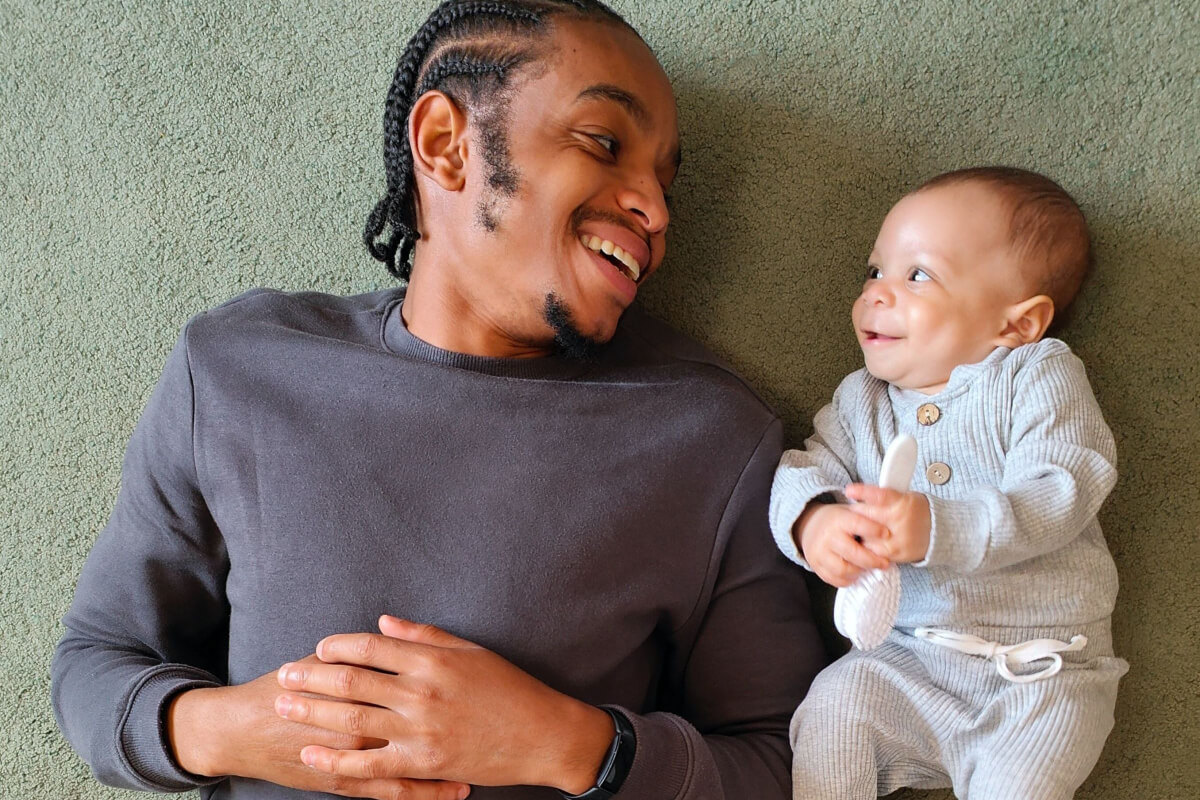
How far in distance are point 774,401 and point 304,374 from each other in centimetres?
64

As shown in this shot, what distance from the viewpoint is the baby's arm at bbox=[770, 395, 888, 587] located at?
1.01 meters

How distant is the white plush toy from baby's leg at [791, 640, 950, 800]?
11cm

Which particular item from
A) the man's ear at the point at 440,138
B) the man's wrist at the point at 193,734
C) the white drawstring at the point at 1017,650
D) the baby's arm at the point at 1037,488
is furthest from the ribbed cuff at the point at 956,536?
the man's wrist at the point at 193,734

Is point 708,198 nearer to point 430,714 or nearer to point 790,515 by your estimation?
point 790,515

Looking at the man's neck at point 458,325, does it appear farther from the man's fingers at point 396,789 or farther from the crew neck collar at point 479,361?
the man's fingers at point 396,789

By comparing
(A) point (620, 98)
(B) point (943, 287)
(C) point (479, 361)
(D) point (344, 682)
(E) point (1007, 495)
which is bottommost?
(D) point (344, 682)

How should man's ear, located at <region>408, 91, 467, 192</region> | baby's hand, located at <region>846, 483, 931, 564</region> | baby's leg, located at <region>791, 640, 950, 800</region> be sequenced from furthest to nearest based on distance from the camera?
1. man's ear, located at <region>408, 91, 467, 192</region>
2. baby's leg, located at <region>791, 640, 950, 800</region>
3. baby's hand, located at <region>846, 483, 931, 564</region>

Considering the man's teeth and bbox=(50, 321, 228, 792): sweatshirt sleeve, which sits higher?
the man's teeth

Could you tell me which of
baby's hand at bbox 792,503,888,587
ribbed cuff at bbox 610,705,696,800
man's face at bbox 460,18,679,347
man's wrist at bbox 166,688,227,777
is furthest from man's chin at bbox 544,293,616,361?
man's wrist at bbox 166,688,227,777

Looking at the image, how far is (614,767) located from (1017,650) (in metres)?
0.47

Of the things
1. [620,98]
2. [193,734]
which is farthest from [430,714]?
[620,98]

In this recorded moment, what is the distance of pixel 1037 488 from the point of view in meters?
1.01

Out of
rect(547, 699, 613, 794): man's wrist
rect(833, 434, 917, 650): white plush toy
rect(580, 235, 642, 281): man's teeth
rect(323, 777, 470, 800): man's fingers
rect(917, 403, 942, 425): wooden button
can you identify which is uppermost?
rect(580, 235, 642, 281): man's teeth

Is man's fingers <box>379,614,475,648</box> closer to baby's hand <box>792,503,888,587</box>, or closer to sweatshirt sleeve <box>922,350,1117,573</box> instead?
baby's hand <box>792,503,888,587</box>
